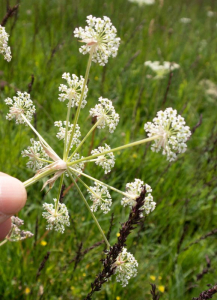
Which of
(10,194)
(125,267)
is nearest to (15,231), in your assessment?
(10,194)

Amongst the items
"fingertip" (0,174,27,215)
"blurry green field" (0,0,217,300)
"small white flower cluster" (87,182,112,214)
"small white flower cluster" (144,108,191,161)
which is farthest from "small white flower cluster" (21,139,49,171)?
"blurry green field" (0,0,217,300)

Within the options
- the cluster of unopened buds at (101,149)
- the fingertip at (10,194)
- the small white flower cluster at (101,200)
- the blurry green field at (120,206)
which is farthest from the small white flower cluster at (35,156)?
the blurry green field at (120,206)

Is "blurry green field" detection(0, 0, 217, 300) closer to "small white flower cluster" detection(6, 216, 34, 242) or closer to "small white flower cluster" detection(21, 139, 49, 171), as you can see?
"small white flower cluster" detection(6, 216, 34, 242)

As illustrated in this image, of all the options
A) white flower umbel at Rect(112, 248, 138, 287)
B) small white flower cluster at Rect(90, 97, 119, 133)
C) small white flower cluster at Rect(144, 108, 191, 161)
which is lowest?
white flower umbel at Rect(112, 248, 138, 287)

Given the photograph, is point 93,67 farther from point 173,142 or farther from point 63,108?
point 173,142

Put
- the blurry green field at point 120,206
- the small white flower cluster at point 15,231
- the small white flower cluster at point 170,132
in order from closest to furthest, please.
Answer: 1. the small white flower cluster at point 170,132
2. the small white flower cluster at point 15,231
3. the blurry green field at point 120,206

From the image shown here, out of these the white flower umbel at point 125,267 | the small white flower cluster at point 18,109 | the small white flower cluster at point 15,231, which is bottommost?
the white flower umbel at point 125,267

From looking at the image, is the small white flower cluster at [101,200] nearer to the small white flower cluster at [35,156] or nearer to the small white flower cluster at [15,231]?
the small white flower cluster at [35,156]

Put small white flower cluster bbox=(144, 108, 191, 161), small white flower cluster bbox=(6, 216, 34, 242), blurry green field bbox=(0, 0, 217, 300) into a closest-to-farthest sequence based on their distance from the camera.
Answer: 1. small white flower cluster bbox=(144, 108, 191, 161)
2. small white flower cluster bbox=(6, 216, 34, 242)
3. blurry green field bbox=(0, 0, 217, 300)
